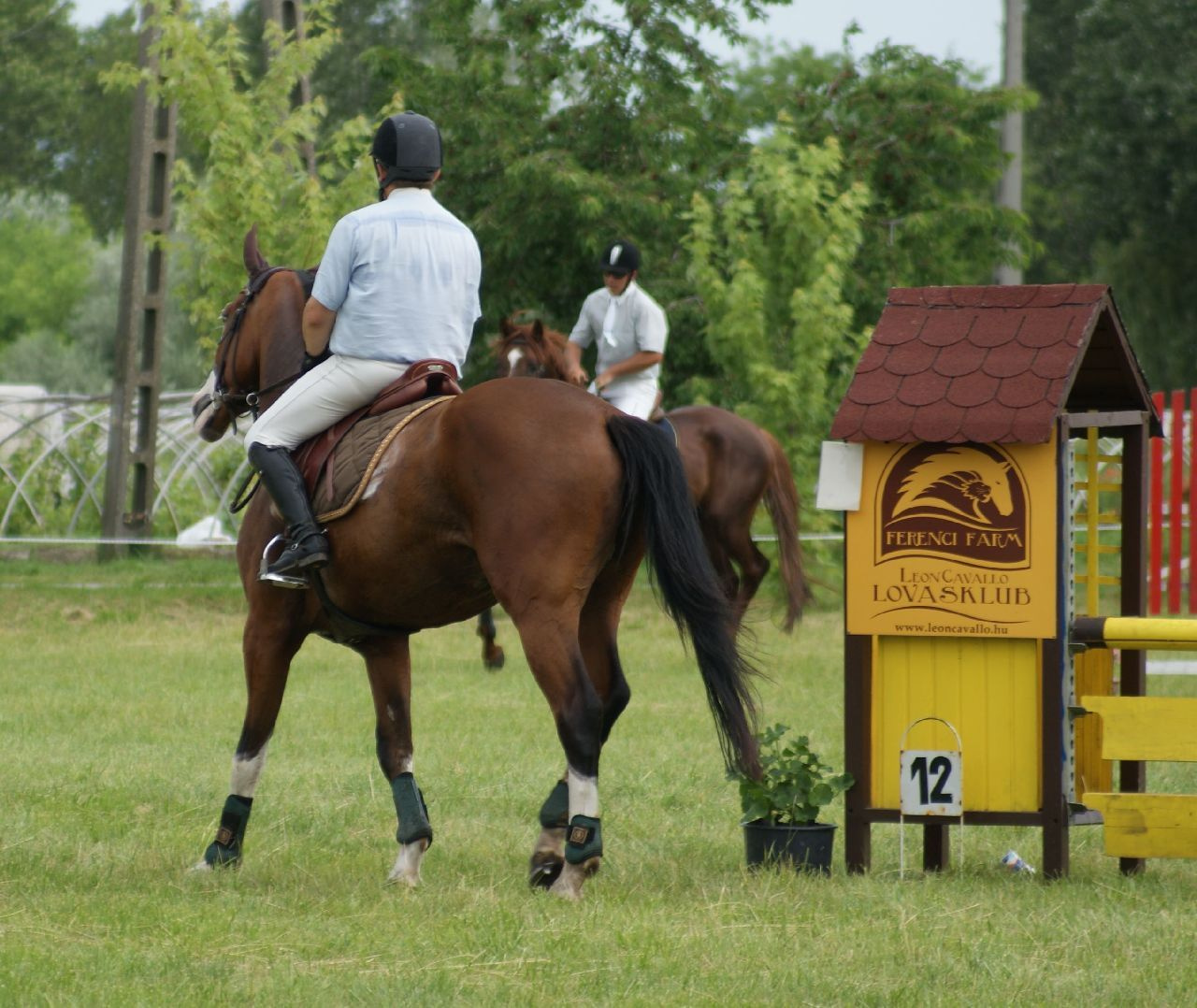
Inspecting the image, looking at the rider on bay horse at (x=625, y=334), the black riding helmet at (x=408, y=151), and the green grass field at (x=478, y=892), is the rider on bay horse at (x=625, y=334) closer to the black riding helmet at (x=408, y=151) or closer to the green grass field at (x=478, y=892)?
the green grass field at (x=478, y=892)

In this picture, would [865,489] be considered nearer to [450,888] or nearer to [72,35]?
[450,888]

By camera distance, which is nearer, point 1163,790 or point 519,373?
point 1163,790

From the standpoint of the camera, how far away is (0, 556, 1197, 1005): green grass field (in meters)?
4.77

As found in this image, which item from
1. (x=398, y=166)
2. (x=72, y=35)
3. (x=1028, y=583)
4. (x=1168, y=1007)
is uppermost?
(x=72, y=35)

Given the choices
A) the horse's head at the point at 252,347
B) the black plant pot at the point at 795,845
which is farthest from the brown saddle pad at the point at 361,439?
the black plant pot at the point at 795,845

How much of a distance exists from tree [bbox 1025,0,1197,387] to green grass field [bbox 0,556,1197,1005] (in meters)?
31.1

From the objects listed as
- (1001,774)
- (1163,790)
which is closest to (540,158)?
(1163,790)

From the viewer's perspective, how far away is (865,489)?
21.3 ft

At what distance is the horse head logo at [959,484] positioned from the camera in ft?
20.8

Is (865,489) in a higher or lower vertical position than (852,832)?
higher

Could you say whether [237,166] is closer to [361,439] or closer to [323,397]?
[323,397]

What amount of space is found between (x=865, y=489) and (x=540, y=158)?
1699 cm

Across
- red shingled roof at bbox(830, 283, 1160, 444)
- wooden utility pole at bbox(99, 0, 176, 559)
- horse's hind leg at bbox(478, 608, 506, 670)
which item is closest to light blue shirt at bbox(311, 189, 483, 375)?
red shingled roof at bbox(830, 283, 1160, 444)

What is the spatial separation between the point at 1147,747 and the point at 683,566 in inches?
70.1
